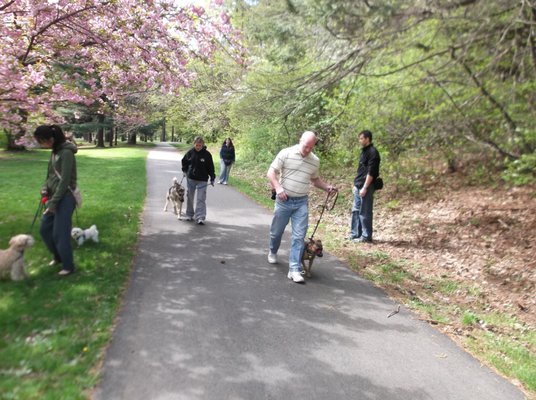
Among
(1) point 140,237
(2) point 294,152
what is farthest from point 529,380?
(1) point 140,237

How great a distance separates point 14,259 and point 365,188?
18.8 ft

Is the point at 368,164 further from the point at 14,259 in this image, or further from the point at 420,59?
the point at 14,259

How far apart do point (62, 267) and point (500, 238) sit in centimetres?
794

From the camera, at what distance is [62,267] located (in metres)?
5.11

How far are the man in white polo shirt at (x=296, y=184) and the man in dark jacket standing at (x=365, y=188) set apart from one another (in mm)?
1957

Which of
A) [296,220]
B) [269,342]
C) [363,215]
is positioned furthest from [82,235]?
[363,215]

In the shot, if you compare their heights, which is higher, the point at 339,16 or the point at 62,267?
the point at 339,16

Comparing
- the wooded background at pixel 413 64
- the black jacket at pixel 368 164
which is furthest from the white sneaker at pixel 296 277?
the wooded background at pixel 413 64

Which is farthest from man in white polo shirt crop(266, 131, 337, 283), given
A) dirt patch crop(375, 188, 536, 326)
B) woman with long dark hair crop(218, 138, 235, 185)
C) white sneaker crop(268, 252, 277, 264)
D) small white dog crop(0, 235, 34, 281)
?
woman with long dark hair crop(218, 138, 235, 185)

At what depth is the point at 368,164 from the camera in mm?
7320

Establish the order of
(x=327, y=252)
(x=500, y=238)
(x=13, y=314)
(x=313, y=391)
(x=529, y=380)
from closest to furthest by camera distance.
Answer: (x=313, y=391) → (x=529, y=380) → (x=13, y=314) → (x=327, y=252) → (x=500, y=238)

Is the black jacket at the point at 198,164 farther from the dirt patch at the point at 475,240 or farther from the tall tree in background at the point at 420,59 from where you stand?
the dirt patch at the point at 475,240

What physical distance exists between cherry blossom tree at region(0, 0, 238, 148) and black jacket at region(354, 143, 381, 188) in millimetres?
3672

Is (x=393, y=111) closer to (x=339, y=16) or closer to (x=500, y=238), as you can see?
(x=339, y=16)
